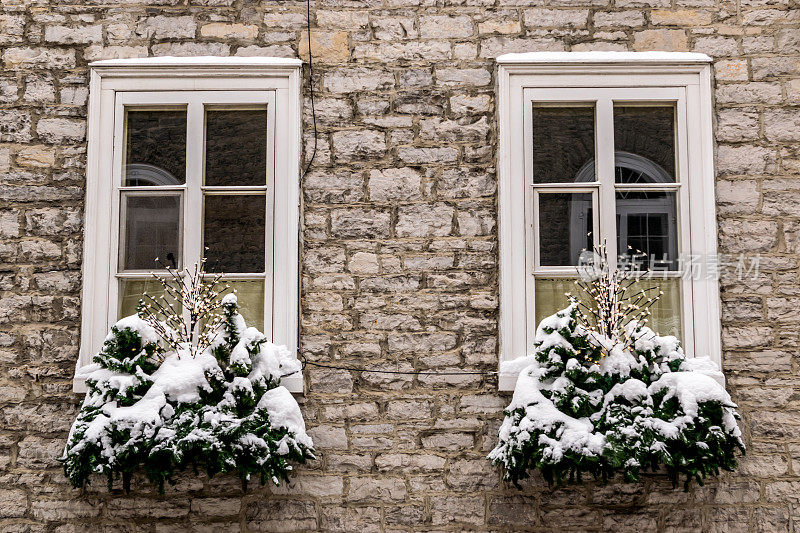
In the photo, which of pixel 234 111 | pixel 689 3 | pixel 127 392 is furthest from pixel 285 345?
pixel 689 3

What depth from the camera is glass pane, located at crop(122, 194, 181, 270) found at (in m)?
4.58

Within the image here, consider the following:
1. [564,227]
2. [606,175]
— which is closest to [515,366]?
[564,227]

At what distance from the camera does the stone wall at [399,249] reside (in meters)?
4.30

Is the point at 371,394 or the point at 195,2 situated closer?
the point at 371,394

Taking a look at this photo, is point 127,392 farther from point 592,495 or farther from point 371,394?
point 592,495

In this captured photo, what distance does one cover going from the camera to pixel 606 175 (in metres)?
4.57

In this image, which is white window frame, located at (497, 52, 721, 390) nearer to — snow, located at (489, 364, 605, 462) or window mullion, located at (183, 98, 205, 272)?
snow, located at (489, 364, 605, 462)

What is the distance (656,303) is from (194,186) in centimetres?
280

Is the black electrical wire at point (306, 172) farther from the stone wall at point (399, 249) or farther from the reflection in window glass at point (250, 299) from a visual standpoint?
the reflection in window glass at point (250, 299)

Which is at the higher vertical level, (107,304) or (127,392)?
(107,304)

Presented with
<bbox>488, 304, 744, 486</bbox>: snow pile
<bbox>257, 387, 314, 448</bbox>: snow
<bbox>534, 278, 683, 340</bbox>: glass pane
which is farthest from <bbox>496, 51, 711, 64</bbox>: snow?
A: <bbox>257, 387, 314, 448</bbox>: snow

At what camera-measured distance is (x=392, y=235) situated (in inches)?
177

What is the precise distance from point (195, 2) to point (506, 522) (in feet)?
11.6

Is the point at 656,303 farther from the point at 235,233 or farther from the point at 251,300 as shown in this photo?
the point at 235,233
